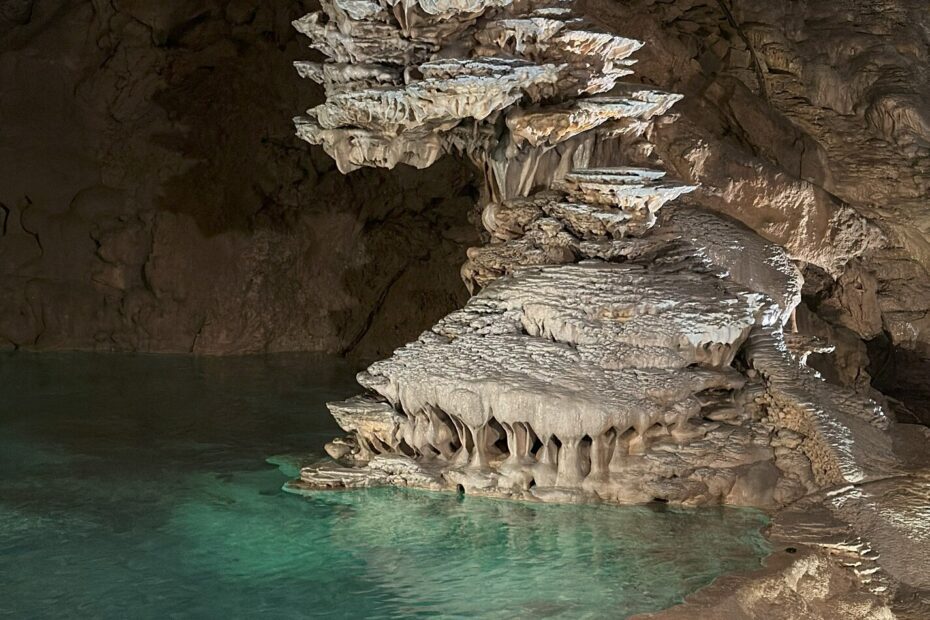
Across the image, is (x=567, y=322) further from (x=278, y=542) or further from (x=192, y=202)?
(x=192, y=202)

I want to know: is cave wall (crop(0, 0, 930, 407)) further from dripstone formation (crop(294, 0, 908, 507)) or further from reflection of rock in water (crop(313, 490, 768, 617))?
reflection of rock in water (crop(313, 490, 768, 617))

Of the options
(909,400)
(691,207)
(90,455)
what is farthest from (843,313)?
(90,455)

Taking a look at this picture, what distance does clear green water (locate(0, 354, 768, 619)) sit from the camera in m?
5.65

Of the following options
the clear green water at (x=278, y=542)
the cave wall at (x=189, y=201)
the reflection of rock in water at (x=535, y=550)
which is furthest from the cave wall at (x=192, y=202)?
the reflection of rock in water at (x=535, y=550)

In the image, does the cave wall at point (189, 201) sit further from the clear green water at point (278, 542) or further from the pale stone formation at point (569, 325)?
the pale stone formation at point (569, 325)

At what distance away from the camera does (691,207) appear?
9.32m

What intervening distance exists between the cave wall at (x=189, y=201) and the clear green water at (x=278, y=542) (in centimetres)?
415

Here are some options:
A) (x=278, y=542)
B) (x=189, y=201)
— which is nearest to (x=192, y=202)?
(x=189, y=201)

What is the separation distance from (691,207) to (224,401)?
506 cm

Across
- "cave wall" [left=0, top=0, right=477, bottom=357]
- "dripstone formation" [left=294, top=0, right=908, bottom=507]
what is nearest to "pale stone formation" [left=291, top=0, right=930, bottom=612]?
"dripstone formation" [left=294, top=0, right=908, bottom=507]

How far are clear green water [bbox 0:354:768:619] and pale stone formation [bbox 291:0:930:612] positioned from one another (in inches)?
16.5

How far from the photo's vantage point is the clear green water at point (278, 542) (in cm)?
565

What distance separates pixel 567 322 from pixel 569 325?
0.09 ft

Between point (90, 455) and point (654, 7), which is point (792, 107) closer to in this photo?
point (654, 7)
